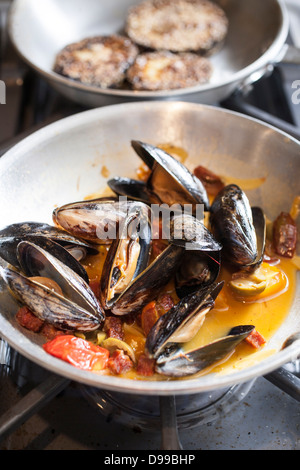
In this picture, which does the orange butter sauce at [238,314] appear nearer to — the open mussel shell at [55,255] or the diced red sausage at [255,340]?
the diced red sausage at [255,340]

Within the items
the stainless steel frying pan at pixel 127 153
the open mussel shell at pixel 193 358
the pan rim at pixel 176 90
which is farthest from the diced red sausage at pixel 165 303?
the pan rim at pixel 176 90

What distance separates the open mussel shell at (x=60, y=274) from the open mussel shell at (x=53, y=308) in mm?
23

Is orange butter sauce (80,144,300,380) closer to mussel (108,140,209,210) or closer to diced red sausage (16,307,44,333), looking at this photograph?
mussel (108,140,209,210)

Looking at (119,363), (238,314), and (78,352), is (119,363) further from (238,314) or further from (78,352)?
(238,314)

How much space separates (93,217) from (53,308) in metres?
0.31

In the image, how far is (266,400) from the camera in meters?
1.21

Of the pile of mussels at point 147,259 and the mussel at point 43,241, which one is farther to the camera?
the mussel at point 43,241

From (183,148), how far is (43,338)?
0.91m

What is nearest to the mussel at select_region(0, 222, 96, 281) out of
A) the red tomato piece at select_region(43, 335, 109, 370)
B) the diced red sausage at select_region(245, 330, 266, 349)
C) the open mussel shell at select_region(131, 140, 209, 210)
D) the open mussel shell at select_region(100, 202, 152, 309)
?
the open mussel shell at select_region(100, 202, 152, 309)

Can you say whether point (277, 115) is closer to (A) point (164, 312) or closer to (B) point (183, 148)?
(B) point (183, 148)

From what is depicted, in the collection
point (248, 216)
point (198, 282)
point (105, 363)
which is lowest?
point (105, 363)

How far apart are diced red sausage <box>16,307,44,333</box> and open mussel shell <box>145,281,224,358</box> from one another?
29cm

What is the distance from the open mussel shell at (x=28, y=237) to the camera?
1.21m

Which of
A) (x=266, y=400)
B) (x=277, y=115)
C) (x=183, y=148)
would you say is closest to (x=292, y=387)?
(x=266, y=400)
